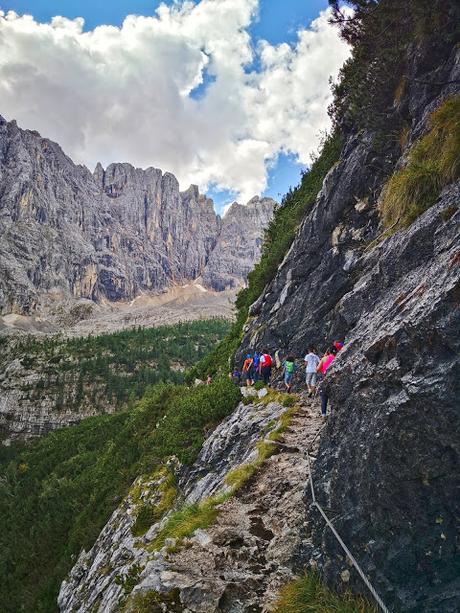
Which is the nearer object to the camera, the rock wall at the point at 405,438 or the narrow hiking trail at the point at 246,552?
the rock wall at the point at 405,438

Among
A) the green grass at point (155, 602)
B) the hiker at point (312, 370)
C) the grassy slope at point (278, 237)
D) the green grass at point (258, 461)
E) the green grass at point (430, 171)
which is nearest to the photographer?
the green grass at point (155, 602)

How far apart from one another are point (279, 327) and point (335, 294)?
173 inches

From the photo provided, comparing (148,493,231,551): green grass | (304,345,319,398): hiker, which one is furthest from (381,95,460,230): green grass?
(148,493,231,551): green grass

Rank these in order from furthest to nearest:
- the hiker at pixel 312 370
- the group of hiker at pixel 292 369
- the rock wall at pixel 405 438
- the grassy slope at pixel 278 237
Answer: the grassy slope at pixel 278 237 < the hiker at pixel 312 370 < the group of hiker at pixel 292 369 < the rock wall at pixel 405 438

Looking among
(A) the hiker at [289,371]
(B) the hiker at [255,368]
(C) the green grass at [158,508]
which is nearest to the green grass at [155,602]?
(C) the green grass at [158,508]

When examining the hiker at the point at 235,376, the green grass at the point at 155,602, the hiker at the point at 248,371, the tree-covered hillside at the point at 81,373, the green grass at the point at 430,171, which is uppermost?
the green grass at the point at 430,171

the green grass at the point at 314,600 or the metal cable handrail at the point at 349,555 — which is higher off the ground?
the metal cable handrail at the point at 349,555

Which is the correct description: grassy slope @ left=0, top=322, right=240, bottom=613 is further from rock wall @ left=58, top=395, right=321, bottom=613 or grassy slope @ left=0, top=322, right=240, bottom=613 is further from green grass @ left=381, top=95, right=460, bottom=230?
green grass @ left=381, top=95, right=460, bottom=230

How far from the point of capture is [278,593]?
6.19 meters

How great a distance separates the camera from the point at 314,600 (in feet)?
18.3

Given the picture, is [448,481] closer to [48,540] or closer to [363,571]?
[363,571]

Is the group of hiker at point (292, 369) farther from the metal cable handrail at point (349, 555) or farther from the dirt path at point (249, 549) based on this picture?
the metal cable handrail at point (349, 555)

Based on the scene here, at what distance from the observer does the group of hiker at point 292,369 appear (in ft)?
45.6

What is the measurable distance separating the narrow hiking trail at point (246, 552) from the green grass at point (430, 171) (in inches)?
273
